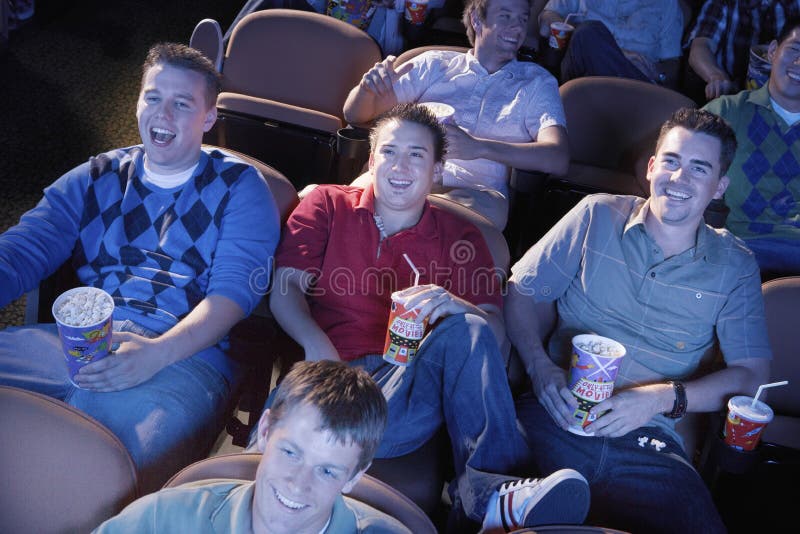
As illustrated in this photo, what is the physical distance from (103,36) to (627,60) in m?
2.97

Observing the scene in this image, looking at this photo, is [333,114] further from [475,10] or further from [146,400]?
[146,400]

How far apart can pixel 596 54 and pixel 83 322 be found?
2612 millimetres

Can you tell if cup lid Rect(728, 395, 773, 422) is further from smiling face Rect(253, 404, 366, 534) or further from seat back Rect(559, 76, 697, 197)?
seat back Rect(559, 76, 697, 197)

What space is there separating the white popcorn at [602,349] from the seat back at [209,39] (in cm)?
204

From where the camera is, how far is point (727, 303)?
2131 millimetres

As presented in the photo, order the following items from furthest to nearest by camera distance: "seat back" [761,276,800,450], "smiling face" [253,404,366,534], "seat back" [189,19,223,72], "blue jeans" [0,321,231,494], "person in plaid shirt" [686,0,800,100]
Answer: "person in plaid shirt" [686,0,800,100] < "seat back" [189,19,223,72] < "seat back" [761,276,800,450] < "blue jeans" [0,321,231,494] < "smiling face" [253,404,366,534]

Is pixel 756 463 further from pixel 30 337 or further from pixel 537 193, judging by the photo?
pixel 30 337

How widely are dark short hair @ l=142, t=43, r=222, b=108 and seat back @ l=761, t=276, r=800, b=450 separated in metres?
1.57

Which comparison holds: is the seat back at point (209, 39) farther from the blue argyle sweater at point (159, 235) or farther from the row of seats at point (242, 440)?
the blue argyle sweater at point (159, 235)

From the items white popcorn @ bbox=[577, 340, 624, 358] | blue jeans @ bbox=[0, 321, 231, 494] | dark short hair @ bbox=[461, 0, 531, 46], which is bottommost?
blue jeans @ bbox=[0, 321, 231, 494]

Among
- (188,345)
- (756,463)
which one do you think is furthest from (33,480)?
(756,463)

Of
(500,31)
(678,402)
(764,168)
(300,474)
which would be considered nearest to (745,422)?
(678,402)

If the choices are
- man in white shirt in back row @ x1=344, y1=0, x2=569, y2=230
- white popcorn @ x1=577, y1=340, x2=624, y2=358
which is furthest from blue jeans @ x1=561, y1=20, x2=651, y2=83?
white popcorn @ x1=577, y1=340, x2=624, y2=358

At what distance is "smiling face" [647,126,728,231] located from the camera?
2.14 m
